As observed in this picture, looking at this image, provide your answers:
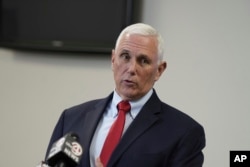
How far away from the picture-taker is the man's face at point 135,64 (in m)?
1.65

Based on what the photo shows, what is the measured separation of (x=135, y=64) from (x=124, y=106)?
0.16 metres

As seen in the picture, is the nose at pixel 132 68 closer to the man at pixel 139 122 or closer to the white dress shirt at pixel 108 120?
the man at pixel 139 122

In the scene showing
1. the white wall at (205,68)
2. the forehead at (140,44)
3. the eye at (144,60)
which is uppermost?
the forehead at (140,44)

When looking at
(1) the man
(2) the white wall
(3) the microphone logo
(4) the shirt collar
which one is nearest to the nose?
(1) the man

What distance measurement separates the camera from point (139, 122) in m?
1.61

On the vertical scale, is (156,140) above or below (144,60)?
below

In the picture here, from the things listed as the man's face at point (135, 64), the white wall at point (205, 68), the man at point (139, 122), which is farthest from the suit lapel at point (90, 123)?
the white wall at point (205, 68)

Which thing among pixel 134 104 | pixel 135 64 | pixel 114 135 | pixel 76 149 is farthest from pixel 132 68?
pixel 76 149

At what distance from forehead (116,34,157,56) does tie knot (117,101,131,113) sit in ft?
0.63

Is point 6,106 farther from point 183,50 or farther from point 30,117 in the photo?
point 183,50

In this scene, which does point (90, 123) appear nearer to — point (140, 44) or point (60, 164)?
point (140, 44)

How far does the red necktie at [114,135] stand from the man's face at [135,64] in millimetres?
50

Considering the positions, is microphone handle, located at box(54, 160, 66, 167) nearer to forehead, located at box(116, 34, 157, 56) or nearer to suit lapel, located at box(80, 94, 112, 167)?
suit lapel, located at box(80, 94, 112, 167)

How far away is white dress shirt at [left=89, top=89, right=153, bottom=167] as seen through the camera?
5.33ft
